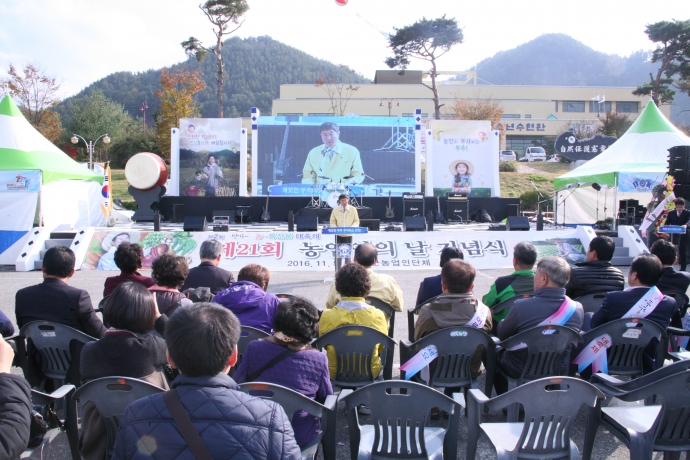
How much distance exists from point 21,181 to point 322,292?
842cm

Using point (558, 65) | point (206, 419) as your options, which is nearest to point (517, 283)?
point (206, 419)

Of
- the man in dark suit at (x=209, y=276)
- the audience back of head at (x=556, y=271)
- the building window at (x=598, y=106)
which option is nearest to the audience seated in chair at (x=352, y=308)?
the audience back of head at (x=556, y=271)

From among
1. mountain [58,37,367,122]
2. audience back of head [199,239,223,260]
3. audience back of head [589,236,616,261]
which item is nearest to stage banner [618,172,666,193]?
audience back of head [589,236,616,261]

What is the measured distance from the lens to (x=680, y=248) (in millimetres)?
9836

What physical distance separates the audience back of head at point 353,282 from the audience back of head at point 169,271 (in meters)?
1.17

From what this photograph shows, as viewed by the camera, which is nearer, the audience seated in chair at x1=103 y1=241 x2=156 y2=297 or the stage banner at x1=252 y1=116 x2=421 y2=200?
the audience seated in chair at x1=103 y1=241 x2=156 y2=297

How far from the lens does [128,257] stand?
416 cm

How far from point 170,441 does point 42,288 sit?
2.55 metres

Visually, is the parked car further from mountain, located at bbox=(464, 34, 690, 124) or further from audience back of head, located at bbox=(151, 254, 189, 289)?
mountain, located at bbox=(464, 34, 690, 124)

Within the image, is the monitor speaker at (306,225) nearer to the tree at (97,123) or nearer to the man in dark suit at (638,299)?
the man in dark suit at (638,299)

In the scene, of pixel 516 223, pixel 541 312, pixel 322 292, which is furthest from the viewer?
pixel 516 223

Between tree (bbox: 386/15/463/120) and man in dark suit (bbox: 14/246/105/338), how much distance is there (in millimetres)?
31395

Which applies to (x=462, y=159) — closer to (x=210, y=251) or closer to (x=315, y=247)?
(x=315, y=247)

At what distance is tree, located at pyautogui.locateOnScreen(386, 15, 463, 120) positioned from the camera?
3178 cm
